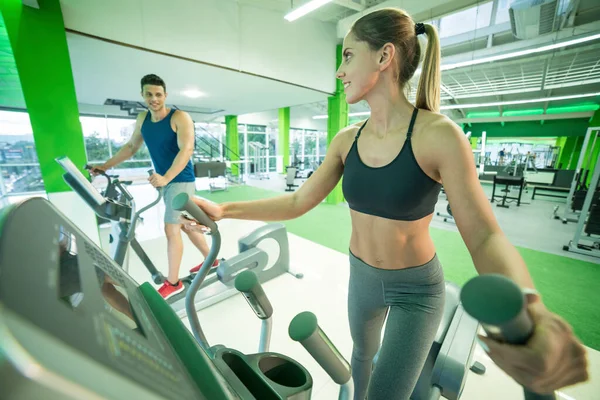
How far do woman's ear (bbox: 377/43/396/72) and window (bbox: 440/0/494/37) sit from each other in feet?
22.7

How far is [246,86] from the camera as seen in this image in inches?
236

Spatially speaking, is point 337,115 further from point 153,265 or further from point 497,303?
point 497,303

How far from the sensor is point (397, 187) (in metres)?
0.94

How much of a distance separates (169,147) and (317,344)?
7.22ft

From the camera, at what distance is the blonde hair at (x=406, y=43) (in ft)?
3.19

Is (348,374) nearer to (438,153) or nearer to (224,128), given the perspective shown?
(438,153)

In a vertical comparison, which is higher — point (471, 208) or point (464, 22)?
point (464, 22)

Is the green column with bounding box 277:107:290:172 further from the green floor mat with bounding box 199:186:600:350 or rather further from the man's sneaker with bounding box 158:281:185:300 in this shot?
the man's sneaker with bounding box 158:281:185:300

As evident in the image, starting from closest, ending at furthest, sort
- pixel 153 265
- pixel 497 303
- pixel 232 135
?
1. pixel 497 303
2. pixel 153 265
3. pixel 232 135

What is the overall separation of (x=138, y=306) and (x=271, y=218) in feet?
2.60

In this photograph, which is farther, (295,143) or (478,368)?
(295,143)

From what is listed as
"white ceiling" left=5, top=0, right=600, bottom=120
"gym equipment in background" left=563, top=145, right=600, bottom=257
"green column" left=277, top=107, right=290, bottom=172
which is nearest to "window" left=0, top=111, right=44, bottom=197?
"white ceiling" left=5, top=0, right=600, bottom=120

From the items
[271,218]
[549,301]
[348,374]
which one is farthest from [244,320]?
[549,301]

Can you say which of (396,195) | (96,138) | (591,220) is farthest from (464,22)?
(96,138)
